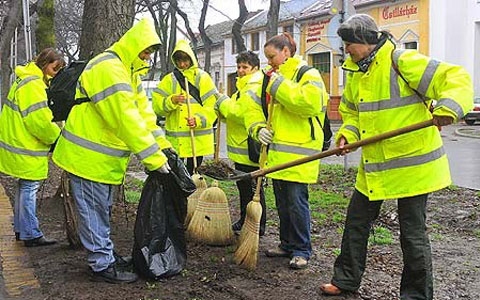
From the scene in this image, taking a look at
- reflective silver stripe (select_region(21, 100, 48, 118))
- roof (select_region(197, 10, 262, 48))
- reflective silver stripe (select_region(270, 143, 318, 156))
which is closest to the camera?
reflective silver stripe (select_region(270, 143, 318, 156))

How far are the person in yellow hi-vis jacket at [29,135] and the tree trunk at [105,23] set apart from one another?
1060 millimetres

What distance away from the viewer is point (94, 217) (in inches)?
174

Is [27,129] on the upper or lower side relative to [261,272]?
upper

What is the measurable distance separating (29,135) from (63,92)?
36.6 inches

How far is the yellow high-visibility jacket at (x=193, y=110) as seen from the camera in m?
6.33

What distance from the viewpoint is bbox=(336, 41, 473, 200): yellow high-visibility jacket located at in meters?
3.77

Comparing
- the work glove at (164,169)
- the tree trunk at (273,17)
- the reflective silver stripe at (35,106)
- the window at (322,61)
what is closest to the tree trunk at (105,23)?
the reflective silver stripe at (35,106)

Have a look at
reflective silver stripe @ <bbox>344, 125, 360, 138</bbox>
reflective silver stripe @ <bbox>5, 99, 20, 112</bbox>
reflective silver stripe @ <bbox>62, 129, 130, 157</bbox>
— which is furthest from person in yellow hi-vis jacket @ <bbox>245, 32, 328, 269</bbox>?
reflective silver stripe @ <bbox>5, 99, 20, 112</bbox>

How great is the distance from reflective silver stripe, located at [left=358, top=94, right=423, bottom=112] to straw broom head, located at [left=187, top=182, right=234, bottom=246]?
6.37 ft

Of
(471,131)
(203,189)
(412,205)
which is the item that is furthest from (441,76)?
(471,131)

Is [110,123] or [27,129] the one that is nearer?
[110,123]

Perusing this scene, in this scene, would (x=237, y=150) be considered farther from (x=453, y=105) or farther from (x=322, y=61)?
(x=322, y=61)

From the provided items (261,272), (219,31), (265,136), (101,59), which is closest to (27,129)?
(101,59)

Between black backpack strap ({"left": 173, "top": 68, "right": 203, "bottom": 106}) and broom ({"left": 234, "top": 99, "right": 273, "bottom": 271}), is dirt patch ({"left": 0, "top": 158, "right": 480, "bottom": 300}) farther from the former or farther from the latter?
black backpack strap ({"left": 173, "top": 68, "right": 203, "bottom": 106})
